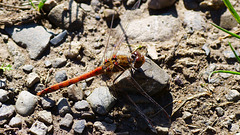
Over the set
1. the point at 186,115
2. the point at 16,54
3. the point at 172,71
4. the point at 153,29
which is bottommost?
the point at 186,115

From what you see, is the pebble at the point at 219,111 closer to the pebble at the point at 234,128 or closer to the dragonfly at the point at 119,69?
the pebble at the point at 234,128

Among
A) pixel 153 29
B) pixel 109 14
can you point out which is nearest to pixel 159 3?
pixel 153 29

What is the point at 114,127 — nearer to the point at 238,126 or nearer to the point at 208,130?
the point at 208,130

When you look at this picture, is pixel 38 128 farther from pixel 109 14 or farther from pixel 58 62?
pixel 109 14

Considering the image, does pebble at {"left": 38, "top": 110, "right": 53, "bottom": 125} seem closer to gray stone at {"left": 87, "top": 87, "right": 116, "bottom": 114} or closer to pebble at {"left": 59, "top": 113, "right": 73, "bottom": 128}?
pebble at {"left": 59, "top": 113, "right": 73, "bottom": 128}

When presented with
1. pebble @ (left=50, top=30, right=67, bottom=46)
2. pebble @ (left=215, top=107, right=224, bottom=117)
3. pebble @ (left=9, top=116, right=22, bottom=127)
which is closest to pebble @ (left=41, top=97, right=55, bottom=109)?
pebble @ (left=9, top=116, right=22, bottom=127)

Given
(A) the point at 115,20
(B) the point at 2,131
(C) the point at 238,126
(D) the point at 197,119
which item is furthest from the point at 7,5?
(C) the point at 238,126
